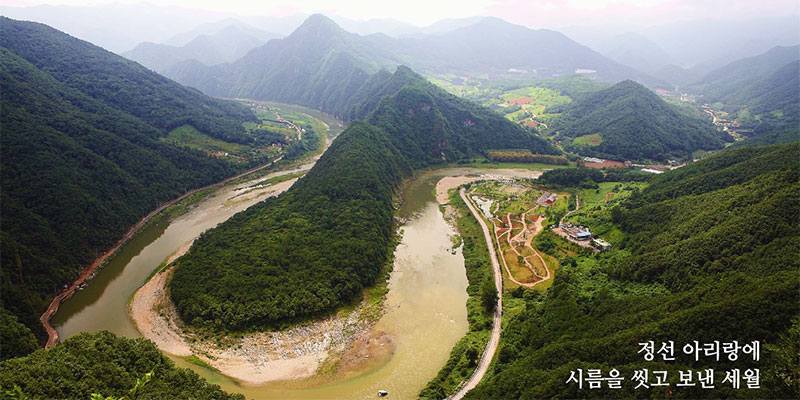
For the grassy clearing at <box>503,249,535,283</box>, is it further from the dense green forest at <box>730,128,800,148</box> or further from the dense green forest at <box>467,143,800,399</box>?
the dense green forest at <box>730,128,800,148</box>

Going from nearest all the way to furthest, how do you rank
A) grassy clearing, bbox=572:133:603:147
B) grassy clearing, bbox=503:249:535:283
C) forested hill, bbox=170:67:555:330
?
forested hill, bbox=170:67:555:330 < grassy clearing, bbox=503:249:535:283 < grassy clearing, bbox=572:133:603:147

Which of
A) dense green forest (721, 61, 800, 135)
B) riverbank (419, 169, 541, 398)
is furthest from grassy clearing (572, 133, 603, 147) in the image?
riverbank (419, 169, 541, 398)

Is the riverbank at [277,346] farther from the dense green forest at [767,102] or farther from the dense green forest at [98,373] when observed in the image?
the dense green forest at [767,102]

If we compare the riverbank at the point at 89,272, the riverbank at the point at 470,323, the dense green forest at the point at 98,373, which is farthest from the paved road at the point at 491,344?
the riverbank at the point at 89,272

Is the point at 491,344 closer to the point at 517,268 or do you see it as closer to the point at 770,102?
the point at 517,268

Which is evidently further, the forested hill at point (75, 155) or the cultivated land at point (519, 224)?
the cultivated land at point (519, 224)

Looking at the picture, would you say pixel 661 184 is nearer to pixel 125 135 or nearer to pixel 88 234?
pixel 88 234
